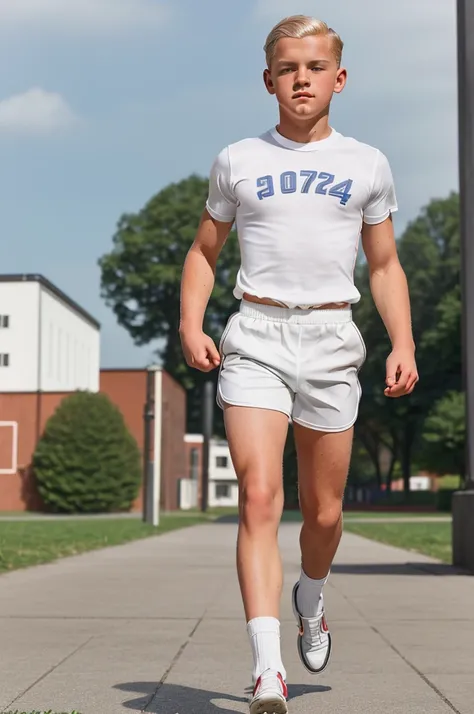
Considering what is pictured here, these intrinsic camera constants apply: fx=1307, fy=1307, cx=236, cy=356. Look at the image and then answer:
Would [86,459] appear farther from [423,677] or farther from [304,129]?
[304,129]

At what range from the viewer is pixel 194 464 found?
6975 centimetres

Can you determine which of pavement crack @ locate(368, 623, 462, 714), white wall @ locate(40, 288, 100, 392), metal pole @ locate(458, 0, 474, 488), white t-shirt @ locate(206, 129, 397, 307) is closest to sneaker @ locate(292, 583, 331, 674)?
pavement crack @ locate(368, 623, 462, 714)

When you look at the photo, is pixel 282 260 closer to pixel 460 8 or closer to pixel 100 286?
pixel 460 8

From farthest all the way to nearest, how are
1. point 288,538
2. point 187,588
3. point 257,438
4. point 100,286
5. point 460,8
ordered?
point 100,286, point 288,538, point 460,8, point 187,588, point 257,438

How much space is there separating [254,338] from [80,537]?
17522 millimetres

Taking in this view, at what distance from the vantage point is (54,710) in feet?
14.9

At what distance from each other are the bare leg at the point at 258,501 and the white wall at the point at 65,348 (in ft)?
172

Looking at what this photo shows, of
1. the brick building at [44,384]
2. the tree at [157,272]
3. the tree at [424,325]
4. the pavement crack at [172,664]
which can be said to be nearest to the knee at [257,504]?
the pavement crack at [172,664]

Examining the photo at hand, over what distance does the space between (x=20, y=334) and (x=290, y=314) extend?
53.6 metres

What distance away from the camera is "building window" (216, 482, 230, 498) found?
10450cm

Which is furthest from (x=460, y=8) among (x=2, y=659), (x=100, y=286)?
(x=100, y=286)

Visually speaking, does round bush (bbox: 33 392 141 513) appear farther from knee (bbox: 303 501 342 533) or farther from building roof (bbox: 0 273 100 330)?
knee (bbox: 303 501 342 533)

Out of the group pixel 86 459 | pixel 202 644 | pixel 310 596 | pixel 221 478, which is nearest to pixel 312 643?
pixel 310 596

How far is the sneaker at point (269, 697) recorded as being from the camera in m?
3.87
